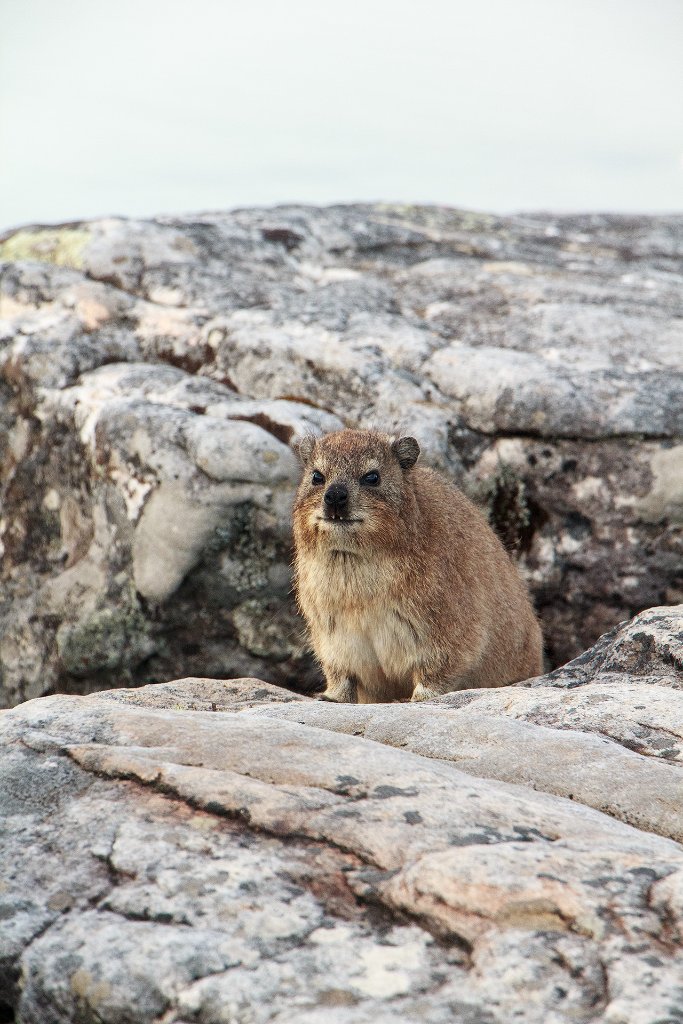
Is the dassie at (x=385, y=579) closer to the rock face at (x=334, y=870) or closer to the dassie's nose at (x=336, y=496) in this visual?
the dassie's nose at (x=336, y=496)

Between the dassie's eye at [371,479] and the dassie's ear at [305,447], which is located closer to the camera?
the dassie's eye at [371,479]

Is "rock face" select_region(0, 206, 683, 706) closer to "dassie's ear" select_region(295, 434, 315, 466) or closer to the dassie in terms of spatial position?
"dassie's ear" select_region(295, 434, 315, 466)

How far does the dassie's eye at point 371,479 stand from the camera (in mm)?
7305

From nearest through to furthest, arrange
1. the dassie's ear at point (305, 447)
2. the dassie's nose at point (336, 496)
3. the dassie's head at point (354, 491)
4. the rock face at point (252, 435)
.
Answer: the dassie's nose at point (336, 496)
the dassie's head at point (354, 491)
the dassie's ear at point (305, 447)
the rock face at point (252, 435)

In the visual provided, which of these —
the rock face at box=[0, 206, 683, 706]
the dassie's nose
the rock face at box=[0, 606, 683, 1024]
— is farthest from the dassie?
the rock face at box=[0, 606, 683, 1024]

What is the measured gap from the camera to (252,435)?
845 centimetres

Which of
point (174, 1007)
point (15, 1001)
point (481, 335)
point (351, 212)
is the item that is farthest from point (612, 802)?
point (351, 212)

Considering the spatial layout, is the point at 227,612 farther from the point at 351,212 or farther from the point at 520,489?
the point at 351,212

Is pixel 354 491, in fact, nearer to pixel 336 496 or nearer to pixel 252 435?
pixel 336 496

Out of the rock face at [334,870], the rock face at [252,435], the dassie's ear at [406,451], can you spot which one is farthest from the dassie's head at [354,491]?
the rock face at [334,870]

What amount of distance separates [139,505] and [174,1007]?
5596 millimetres

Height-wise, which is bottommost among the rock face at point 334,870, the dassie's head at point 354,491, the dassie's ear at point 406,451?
the rock face at point 334,870

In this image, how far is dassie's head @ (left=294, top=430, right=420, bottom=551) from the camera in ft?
23.6

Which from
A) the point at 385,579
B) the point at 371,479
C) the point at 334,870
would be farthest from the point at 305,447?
the point at 334,870
